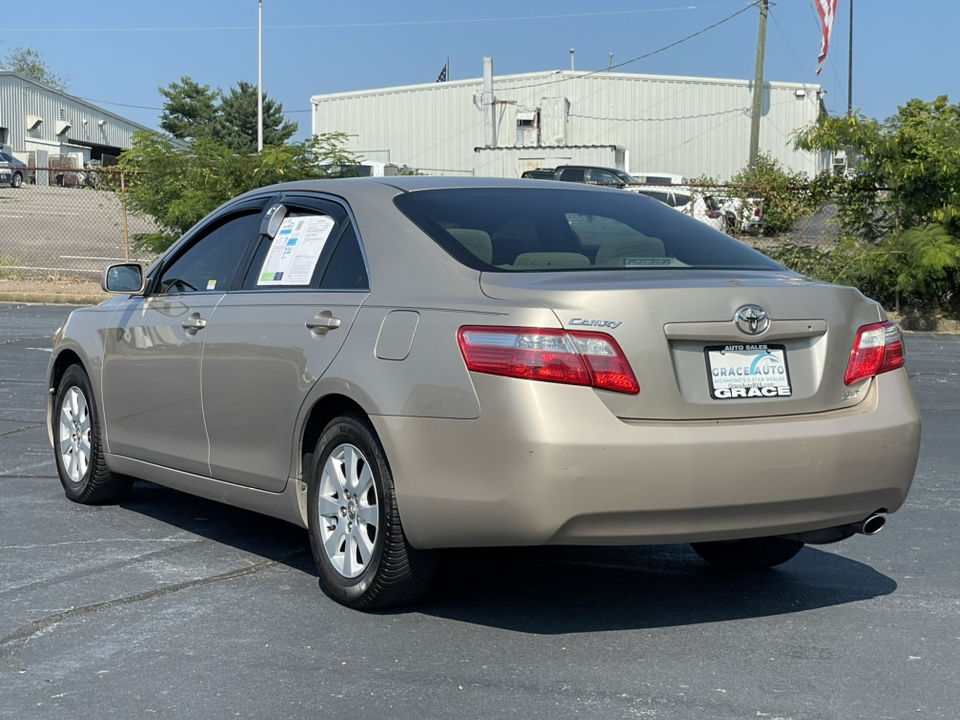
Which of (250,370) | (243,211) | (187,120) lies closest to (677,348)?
(250,370)

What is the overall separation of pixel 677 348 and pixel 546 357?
1.47ft

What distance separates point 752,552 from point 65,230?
29.8m

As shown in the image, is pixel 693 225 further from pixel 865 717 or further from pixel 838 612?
pixel 865 717

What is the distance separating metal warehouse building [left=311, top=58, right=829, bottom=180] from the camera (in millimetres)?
50188

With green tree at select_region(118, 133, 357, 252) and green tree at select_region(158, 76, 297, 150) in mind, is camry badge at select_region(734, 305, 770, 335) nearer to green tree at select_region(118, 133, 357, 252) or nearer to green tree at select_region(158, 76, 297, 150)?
green tree at select_region(118, 133, 357, 252)

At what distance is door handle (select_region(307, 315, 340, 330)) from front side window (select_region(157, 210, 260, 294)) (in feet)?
2.99

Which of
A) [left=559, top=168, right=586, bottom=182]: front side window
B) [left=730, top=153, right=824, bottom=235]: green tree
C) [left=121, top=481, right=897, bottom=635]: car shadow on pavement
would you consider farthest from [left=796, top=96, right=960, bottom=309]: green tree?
[left=559, top=168, right=586, bottom=182]: front side window

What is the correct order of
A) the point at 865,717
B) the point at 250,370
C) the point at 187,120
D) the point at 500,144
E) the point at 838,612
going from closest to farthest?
1. the point at 865,717
2. the point at 838,612
3. the point at 250,370
4. the point at 500,144
5. the point at 187,120

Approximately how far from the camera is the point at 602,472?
13.5ft

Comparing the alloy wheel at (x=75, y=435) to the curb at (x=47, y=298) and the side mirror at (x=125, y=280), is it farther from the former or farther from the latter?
the curb at (x=47, y=298)

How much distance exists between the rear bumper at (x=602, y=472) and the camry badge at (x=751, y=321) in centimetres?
30

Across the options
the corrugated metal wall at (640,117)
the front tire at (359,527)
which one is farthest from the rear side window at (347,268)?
the corrugated metal wall at (640,117)

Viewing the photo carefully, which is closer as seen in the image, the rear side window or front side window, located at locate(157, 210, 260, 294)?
the rear side window

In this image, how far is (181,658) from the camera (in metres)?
4.23
